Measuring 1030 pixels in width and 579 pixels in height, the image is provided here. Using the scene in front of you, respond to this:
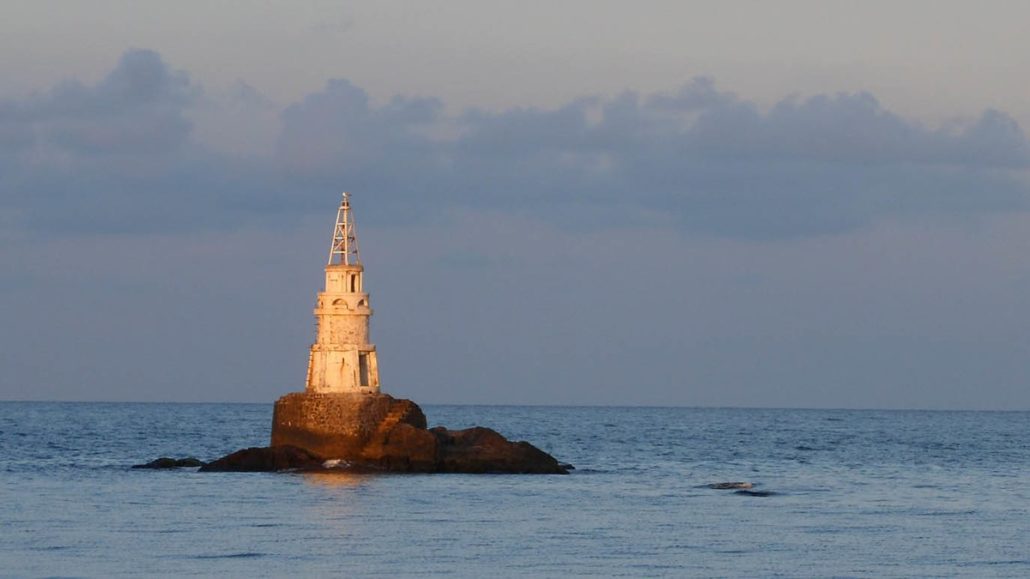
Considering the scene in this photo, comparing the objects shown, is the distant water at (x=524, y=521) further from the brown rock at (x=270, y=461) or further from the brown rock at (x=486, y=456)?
Answer: the brown rock at (x=270, y=461)

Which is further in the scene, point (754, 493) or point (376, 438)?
point (376, 438)

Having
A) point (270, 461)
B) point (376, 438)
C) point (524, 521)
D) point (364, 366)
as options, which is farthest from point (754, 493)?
point (270, 461)

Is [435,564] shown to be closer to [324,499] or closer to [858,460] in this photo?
[324,499]

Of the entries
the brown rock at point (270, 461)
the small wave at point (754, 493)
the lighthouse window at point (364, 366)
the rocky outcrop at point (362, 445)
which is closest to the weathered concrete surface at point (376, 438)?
the rocky outcrop at point (362, 445)

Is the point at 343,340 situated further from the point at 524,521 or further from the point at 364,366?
the point at 524,521

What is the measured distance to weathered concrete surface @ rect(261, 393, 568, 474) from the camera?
67.3 metres

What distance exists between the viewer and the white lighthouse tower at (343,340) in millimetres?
68312

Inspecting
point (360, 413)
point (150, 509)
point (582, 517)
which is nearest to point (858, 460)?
point (360, 413)

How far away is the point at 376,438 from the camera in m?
67.6

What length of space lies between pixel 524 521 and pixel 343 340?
67.5 feet

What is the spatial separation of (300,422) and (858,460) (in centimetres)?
3209

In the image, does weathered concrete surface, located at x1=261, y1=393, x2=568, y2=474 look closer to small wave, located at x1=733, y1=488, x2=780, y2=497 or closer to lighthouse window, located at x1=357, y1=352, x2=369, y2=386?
lighthouse window, located at x1=357, y1=352, x2=369, y2=386

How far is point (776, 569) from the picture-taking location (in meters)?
40.3

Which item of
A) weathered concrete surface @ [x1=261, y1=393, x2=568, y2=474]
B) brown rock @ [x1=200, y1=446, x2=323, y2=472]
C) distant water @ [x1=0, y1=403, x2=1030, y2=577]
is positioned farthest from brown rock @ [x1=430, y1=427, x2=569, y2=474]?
brown rock @ [x1=200, y1=446, x2=323, y2=472]
